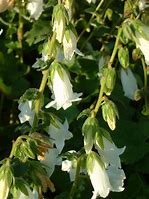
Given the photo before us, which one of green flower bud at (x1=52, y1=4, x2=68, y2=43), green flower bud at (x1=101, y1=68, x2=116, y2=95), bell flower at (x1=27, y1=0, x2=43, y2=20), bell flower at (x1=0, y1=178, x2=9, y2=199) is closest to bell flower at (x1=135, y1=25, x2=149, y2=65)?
green flower bud at (x1=101, y1=68, x2=116, y2=95)

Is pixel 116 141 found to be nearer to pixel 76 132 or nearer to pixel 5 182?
pixel 76 132

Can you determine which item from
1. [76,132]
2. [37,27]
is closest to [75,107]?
[76,132]

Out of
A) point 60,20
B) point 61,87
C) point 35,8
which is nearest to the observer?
point 60,20

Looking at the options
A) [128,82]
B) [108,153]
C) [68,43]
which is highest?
[68,43]

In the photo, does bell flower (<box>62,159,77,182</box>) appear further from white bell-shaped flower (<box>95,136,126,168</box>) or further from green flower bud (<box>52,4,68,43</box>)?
green flower bud (<box>52,4,68,43</box>)

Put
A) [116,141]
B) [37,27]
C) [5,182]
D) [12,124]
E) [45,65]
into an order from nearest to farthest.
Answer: [5,182] → [45,65] → [116,141] → [12,124] → [37,27]

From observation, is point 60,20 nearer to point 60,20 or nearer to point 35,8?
point 60,20

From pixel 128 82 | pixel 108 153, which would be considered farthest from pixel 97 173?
pixel 128 82

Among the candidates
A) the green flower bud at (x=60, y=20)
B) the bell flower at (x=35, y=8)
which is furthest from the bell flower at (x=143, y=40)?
the bell flower at (x=35, y=8)
